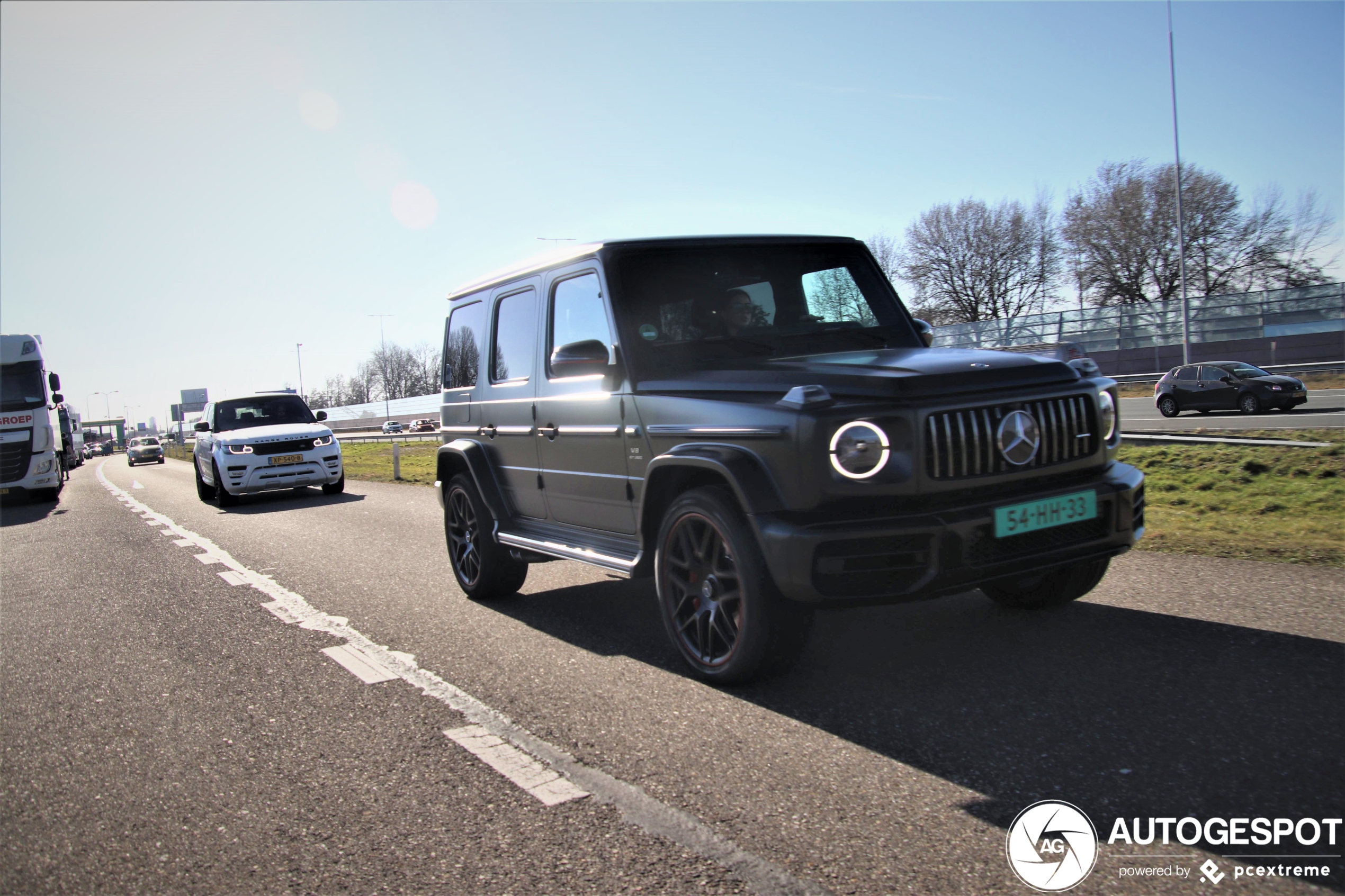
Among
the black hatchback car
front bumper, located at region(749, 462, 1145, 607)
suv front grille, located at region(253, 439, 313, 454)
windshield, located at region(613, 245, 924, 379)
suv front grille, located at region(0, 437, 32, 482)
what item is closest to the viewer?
front bumper, located at region(749, 462, 1145, 607)

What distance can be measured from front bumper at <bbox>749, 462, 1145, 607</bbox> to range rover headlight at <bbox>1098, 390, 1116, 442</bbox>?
76 cm

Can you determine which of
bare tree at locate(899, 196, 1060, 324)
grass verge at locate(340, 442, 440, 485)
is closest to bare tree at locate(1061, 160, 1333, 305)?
bare tree at locate(899, 196, 1060, 324)

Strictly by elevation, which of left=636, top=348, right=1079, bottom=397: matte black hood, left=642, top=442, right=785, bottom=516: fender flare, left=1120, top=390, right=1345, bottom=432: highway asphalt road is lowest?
left=1120, top=390, right=1345, bottom=432: highway asphalt road

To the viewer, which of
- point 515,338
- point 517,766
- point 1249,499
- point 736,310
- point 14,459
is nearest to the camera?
point 517,766

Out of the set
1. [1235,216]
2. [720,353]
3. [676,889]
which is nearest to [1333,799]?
[676,889]

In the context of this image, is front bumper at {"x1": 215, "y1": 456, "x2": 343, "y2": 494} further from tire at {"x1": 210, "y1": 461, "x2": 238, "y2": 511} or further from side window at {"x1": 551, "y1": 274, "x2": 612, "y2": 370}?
side window at {"x1": 551, "y1": 274, "x2": 612, "y2": 370}

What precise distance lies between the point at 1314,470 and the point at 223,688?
10.4m

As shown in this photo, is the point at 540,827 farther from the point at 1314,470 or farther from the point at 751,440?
the point at 1314,470

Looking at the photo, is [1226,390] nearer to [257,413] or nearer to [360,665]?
[257,413]

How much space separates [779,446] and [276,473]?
Answer: 533 inches

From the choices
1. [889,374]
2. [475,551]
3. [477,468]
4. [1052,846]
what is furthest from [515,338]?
[1052,846]

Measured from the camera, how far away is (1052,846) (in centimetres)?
258

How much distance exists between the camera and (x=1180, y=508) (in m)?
9.07

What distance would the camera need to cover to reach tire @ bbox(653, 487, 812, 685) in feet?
12.5
